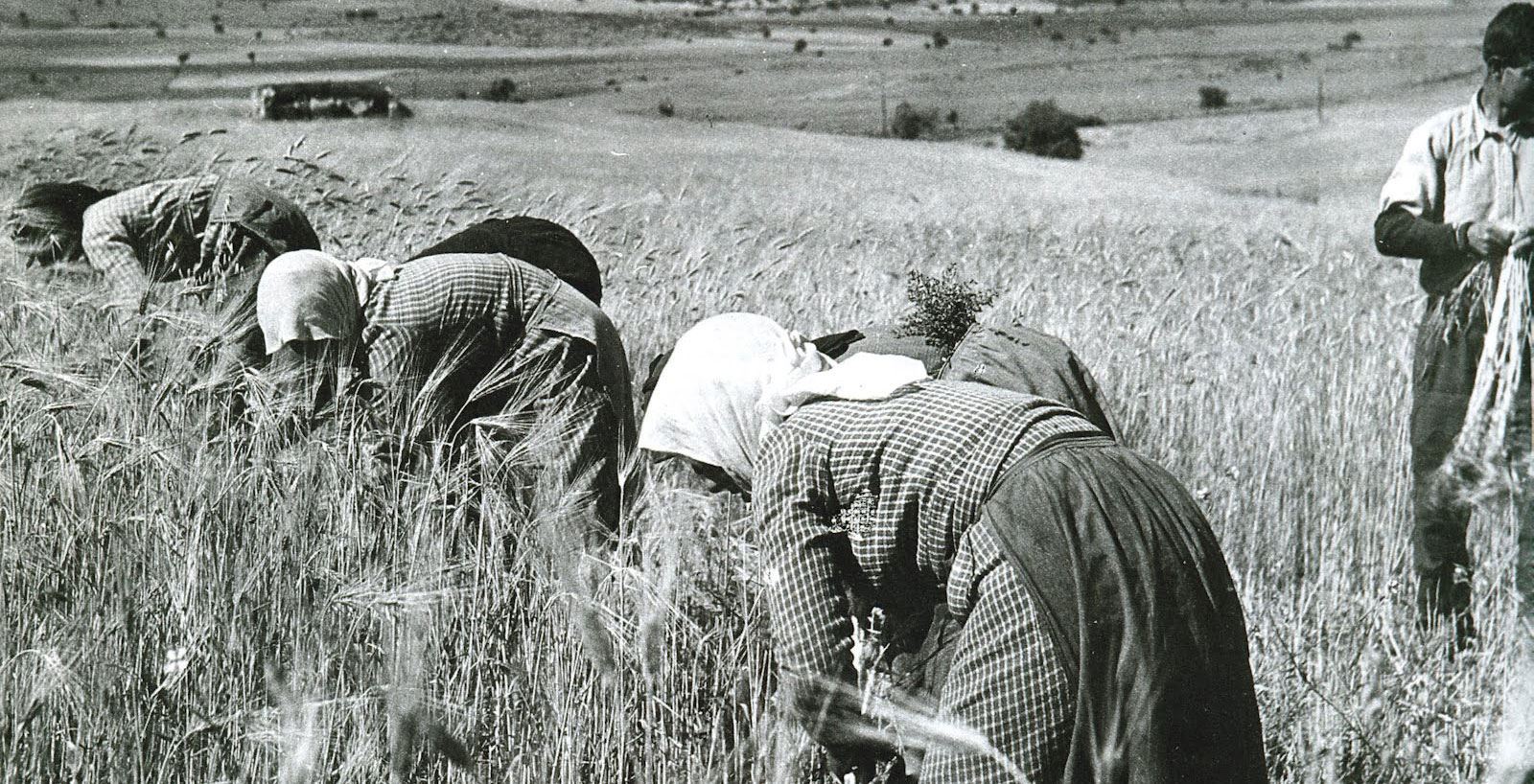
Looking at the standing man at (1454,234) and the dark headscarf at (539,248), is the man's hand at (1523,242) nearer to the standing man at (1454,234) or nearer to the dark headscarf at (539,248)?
the standing man at (1454,234)

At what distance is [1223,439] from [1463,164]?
1.30 meters

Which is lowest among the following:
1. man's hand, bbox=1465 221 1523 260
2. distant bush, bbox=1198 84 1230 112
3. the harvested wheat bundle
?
distant bush, bbox=1198 84 1230 112

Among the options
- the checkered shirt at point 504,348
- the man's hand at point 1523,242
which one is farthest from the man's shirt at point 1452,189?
the checkered shirt at point 504,348

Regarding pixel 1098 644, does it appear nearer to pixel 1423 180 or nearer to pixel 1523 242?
pixel 1523 242

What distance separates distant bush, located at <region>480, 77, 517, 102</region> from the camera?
124 ft

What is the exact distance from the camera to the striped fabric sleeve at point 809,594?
7.48ft

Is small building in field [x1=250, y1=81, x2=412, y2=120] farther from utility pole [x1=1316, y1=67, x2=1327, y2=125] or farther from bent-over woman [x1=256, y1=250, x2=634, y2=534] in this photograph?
utility pole [x1=1316, y1=67, x2=1327, y2=125]

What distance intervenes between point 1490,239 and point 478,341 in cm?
288

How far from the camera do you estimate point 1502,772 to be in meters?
0.92

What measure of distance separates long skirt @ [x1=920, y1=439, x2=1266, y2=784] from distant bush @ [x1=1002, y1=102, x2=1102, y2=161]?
49.1m

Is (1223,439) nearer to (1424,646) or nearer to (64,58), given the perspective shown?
(1424,646)

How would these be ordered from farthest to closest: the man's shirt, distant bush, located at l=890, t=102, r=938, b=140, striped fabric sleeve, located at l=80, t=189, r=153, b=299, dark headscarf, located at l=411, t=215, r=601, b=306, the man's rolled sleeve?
distant bush, located at l=890, t=102, r=938, b=140, dark headscarf, located at l=411, t=215, r=601, b=306, striped fabric sleeve, located at l=80, t=189, r=153, b=299, the man's rolled sleeve, the man's shirt

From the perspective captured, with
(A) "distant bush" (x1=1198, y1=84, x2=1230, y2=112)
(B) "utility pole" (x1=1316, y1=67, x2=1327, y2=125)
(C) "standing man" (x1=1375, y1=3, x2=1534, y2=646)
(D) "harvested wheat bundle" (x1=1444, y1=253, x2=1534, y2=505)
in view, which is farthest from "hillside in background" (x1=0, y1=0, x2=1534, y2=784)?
(A) "distant bush" (x1=1198, y1=84, x2=1230, y2=112)

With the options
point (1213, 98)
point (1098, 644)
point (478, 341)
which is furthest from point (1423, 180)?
point (1213, 98)
